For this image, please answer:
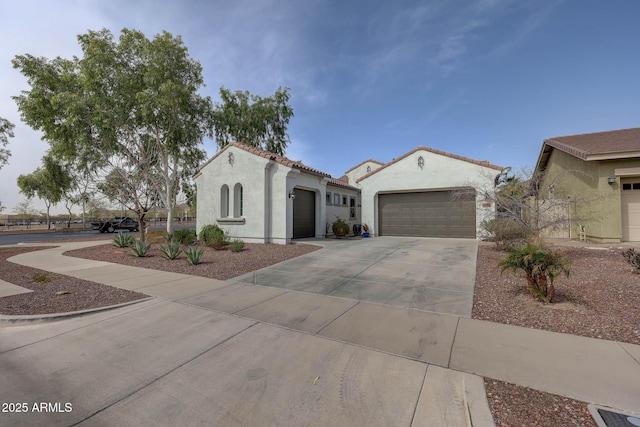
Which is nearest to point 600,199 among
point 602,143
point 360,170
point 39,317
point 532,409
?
point 602,143

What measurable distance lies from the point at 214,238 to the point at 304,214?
536 cm

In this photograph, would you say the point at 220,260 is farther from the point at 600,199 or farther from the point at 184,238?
the point at 600,199

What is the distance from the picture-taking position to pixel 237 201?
14609 millimetres

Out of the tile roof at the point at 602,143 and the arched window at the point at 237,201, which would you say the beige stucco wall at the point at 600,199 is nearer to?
the tile roof at the point at 602,143

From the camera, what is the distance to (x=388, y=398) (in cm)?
254

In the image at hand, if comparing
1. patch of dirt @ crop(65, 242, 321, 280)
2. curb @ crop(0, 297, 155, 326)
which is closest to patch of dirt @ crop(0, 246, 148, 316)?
curb @ crop(0, 297, 155, 326)

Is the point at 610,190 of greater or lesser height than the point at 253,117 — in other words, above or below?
below

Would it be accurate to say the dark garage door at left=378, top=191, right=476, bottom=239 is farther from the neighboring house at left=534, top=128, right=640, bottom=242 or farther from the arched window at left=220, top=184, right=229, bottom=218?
the arched window at left=220, top=184, right=229, bottom=218

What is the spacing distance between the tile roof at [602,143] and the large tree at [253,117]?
67.2 feet

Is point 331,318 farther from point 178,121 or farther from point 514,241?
point 178,121

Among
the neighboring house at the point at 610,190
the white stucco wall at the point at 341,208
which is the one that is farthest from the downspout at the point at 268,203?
the neighboring house at the point at 610,190

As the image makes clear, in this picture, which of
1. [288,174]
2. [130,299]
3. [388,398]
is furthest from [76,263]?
[388,398]

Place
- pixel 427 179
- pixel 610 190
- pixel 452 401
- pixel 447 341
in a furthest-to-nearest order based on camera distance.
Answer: pixel 427 179
pixel 610 190
pixel 447 341
pixel 452 401

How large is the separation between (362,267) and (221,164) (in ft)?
33.9
